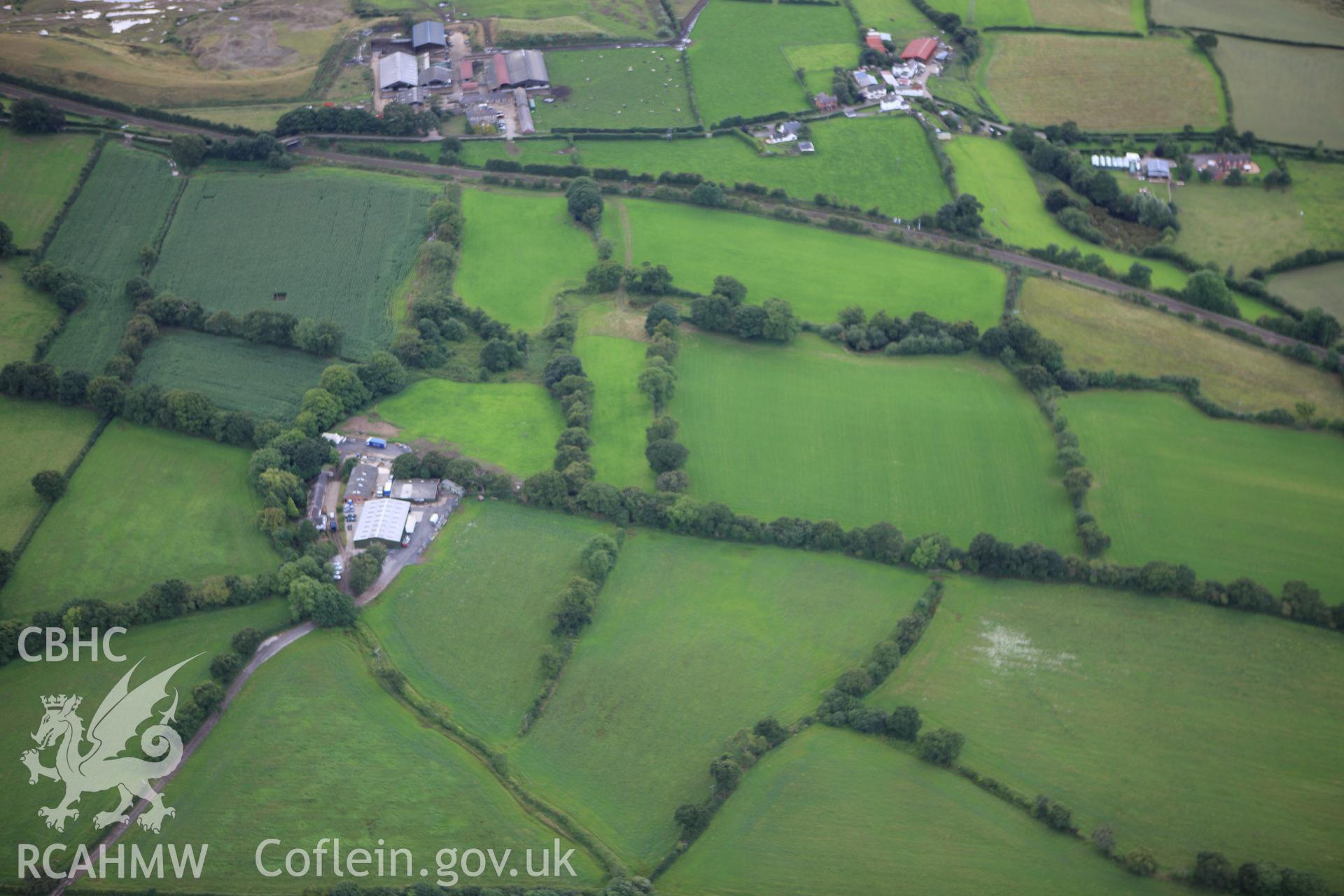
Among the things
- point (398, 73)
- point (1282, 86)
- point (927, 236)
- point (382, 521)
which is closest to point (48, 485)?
point (382, 521)

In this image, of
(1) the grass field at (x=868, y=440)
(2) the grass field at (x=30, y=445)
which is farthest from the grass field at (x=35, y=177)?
(1) the grass field at (x=868, y=440)

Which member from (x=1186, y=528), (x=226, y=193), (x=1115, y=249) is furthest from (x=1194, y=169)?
(x=226, y=193)

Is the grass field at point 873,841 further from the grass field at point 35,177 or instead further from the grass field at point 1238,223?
the grass field at point 35,177

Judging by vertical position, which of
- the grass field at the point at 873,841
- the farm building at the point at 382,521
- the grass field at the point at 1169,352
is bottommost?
the grass field at the point at 873,841

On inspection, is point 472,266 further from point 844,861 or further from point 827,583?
point 844,861

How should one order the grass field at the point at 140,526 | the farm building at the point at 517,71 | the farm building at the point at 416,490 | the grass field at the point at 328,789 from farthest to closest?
the farm building at the point at 517,71 → the farm building at the point at 416,490 → the grass field at the point at 140,526 → the grass field at the point at 328,789

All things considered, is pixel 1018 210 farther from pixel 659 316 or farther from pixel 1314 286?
pixel 659 316

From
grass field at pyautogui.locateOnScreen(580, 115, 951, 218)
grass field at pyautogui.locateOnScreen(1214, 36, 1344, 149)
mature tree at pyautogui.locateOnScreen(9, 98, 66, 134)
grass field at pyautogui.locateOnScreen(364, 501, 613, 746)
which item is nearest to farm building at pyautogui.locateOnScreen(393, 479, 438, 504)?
grass field at pyautogui.locateOnScreen(364, 501, 613, 746)
